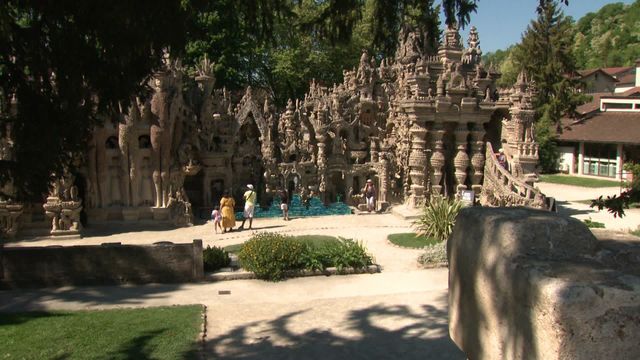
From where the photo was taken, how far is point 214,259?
47.6ft

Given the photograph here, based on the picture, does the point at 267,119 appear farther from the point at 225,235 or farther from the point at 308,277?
the point at 308,277

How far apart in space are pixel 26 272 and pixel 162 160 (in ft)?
28.6

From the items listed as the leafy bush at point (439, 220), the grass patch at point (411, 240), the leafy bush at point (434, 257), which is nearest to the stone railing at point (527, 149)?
the leafy bush at point (439, 220)

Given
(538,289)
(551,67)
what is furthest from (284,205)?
(551,67)

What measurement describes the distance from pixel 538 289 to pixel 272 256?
37.0 ft

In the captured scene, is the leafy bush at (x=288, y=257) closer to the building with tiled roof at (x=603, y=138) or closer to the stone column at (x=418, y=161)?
the stone column at (x=418, y=161)

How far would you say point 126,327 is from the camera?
34.6 feet

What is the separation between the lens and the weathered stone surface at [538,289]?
9.48 feet

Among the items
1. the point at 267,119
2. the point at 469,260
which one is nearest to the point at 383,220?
the point at 267,119

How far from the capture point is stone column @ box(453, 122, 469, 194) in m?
22.7

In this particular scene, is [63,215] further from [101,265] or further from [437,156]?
[437,156]

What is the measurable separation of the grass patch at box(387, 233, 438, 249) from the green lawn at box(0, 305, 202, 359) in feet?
26.3

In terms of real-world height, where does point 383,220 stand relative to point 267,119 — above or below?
below

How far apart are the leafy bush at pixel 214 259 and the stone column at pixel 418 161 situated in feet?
33.3
